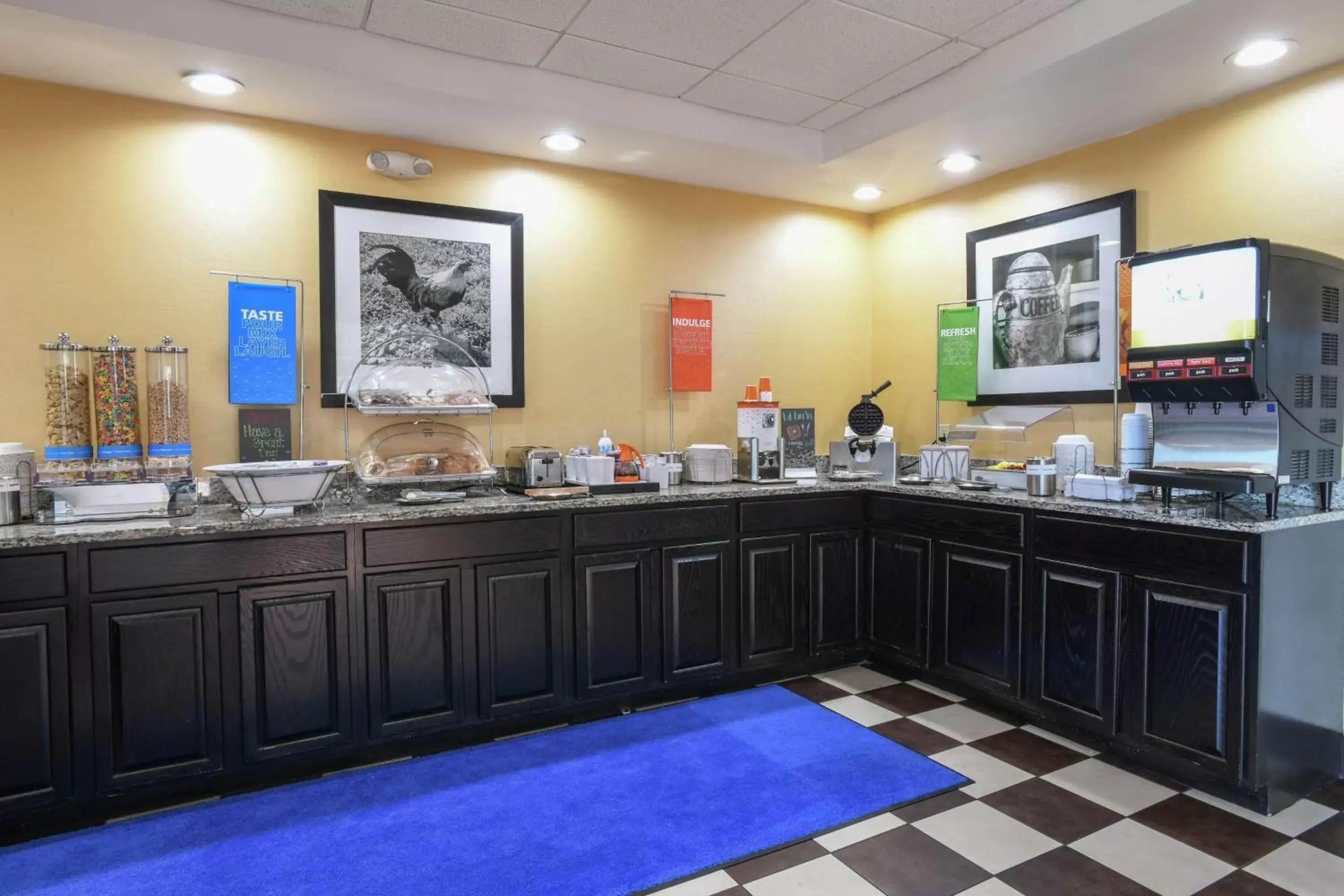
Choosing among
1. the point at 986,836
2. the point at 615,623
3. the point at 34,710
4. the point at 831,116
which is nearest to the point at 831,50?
the point at 831,116

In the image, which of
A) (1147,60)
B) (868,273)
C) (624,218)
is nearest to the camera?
(1147,60)

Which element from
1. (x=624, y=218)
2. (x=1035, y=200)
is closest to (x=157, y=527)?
(x=624, y=218)

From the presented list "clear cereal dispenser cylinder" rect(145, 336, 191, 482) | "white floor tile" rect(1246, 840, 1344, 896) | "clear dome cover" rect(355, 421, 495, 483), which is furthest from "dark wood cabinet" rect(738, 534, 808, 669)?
"clear cereal dispenser cylinder" rect(145, 336, 191, 482)

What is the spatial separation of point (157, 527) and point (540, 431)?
1679 millimetres

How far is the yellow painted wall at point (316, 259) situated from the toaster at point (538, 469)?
0.71ft

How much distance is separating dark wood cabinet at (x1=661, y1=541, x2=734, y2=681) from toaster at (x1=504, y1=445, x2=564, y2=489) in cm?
60

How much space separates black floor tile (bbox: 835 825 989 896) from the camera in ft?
6.84

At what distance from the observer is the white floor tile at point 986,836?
2.22 m

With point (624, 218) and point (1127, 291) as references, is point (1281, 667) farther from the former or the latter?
point (624, 218)

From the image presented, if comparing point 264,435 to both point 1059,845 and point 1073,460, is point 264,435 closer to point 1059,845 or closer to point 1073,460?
point 1059,845

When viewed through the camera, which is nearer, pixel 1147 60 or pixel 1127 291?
pixel 1147 60

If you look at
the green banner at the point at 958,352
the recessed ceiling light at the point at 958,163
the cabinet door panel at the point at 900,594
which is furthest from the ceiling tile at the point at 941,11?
the cabinet door panel at the point at 900,594

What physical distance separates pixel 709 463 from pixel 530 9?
2.12m

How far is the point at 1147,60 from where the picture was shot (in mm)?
2742
